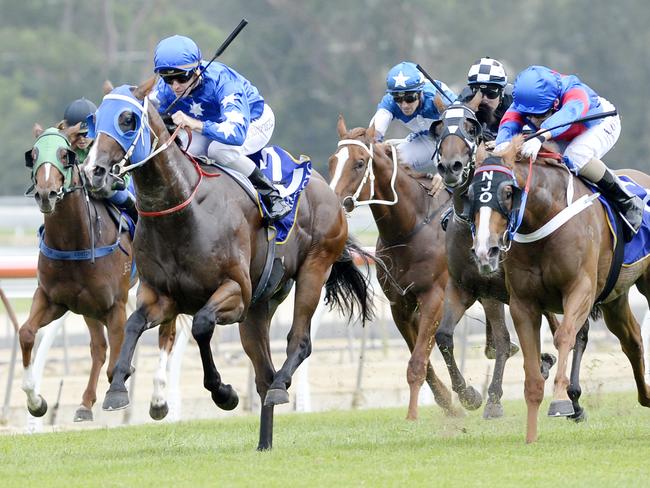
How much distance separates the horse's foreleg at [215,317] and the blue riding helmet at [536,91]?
6.31ft

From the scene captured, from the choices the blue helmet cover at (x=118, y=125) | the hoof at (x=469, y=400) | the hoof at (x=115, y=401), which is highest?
the blue helmet cover at (x=118, y=125)

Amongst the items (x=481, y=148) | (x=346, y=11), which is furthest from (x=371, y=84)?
(x=481, y=148)

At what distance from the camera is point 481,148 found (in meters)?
7.01

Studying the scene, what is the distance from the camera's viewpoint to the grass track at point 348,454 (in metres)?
6.03

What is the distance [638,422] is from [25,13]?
3697cm

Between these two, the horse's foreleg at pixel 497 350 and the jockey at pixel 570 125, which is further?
the horse's foreleg at pixel 497 350

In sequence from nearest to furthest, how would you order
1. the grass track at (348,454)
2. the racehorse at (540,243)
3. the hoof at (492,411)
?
the grass track at (348,454) < the racehorse at (540,243) < the hoof at (492,411)

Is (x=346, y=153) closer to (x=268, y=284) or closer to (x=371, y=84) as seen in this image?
(x=268, y=284)

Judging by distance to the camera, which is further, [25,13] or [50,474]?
[25,13]

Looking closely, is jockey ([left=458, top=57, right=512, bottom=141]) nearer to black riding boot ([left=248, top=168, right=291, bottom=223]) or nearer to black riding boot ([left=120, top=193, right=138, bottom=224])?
black riding boot ([left=248, top=168, right=291, bottom=223])

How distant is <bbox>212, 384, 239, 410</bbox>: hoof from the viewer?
23.7 ft

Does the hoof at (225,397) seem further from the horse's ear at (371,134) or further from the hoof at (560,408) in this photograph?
the horse's ear at (371,134)

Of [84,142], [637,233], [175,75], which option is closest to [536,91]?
[637,233]

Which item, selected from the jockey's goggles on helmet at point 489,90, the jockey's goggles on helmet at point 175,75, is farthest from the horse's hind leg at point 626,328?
the jockey's goggles on helmet at point 175,75
